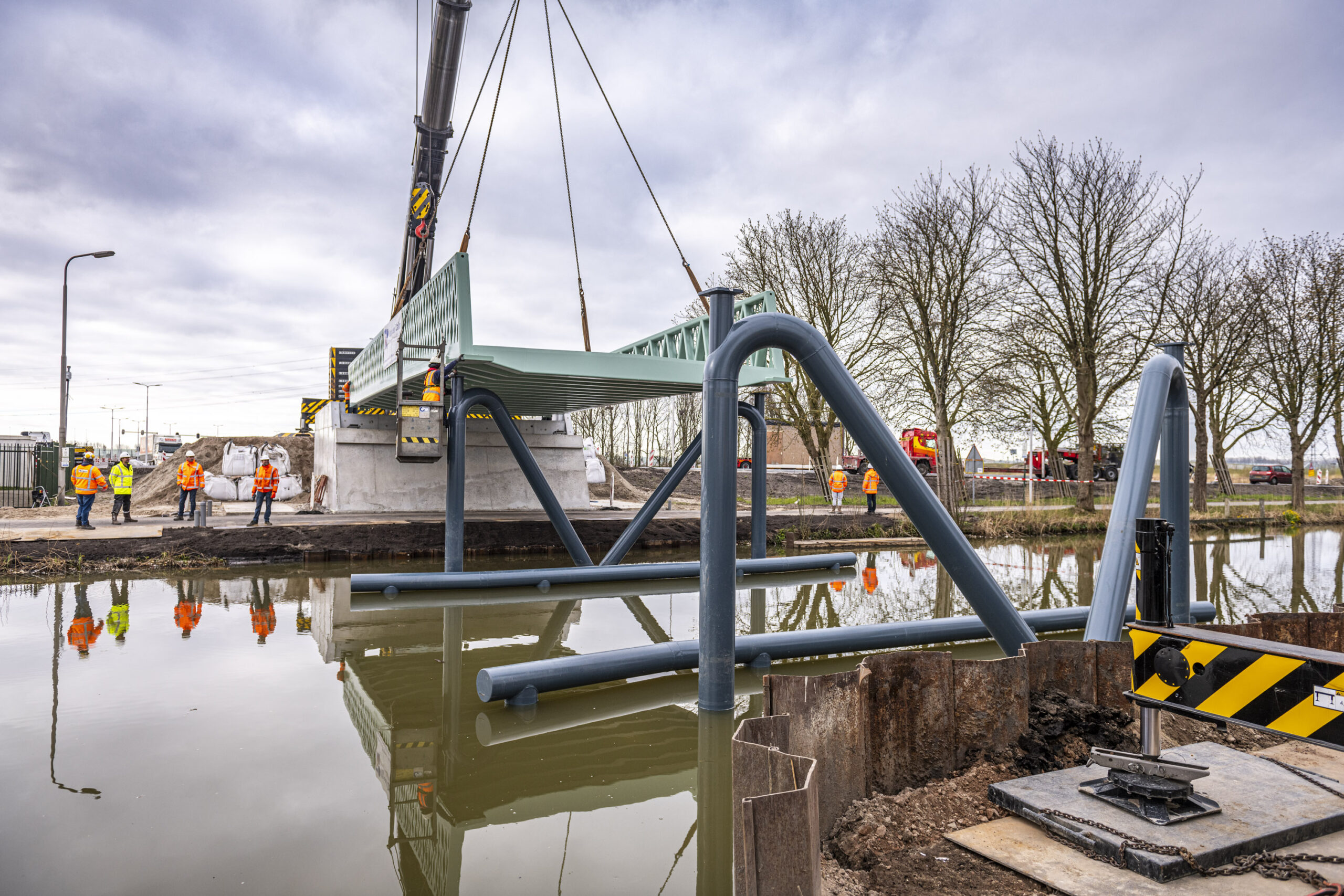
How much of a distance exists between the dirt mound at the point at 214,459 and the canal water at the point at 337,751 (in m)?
18.7

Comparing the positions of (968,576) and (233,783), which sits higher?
(968,576)

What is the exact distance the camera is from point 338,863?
333 centimetres

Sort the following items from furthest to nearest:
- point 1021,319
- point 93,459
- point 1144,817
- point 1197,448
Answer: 1. point 1197,448
2. point 1021,319
3. point 93,459
4. point 1144,817

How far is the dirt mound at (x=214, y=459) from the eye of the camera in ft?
88.4

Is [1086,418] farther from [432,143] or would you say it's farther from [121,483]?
[121,483]

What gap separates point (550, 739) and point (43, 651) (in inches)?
205

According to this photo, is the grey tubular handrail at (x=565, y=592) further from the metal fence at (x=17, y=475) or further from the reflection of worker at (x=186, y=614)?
the metal fence at (x=17, y=475)

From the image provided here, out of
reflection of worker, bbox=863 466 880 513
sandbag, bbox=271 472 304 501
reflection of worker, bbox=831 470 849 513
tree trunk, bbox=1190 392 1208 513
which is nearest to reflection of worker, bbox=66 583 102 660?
sandbag, bbox=271 472 304 501

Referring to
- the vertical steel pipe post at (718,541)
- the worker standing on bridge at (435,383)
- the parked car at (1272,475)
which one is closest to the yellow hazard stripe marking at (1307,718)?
the vertical steel pipe post at (718,541)

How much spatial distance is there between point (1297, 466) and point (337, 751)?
30963mm

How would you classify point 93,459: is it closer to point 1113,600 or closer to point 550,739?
point 550,739

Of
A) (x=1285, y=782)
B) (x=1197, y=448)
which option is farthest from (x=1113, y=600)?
(x=1197, y=448)

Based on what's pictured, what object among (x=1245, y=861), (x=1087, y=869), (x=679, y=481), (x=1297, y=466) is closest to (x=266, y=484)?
(x=679, y=481)

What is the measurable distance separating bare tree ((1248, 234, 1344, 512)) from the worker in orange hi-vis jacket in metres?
16.7
